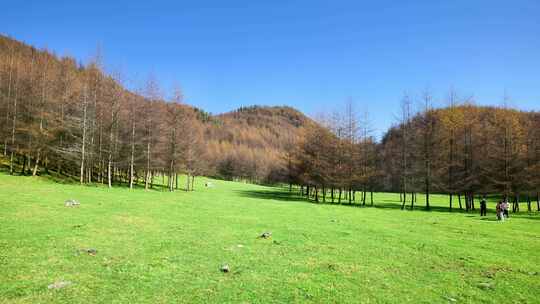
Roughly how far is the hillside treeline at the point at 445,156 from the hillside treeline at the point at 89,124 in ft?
79.5

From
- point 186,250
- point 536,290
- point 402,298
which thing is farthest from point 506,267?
point 186,250

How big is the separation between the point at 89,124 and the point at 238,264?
37830mm

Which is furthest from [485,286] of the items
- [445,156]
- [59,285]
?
[445,156]

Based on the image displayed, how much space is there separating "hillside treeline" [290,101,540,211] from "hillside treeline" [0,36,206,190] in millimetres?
24238

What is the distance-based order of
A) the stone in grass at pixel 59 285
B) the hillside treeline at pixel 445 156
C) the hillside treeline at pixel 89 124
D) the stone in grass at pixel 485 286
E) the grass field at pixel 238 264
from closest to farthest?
the stone in grass at pixel 59 285 → the grass field at pixel 238 264 → the stone in grass at pixel 485 286 → the hillside treeline at pixel 89 124 → the hillside treeline at pixel 445 156

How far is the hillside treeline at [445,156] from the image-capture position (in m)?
40.2

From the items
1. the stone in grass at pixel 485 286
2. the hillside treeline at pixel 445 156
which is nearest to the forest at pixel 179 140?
the hillside treeline at pixel 445 156

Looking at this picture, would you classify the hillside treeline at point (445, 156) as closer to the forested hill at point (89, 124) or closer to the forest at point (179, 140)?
the forest at point (179, 140)

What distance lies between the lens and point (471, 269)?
9992 mm

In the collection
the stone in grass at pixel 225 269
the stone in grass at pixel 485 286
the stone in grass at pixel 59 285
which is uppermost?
the stone in grass at pixel 59 285

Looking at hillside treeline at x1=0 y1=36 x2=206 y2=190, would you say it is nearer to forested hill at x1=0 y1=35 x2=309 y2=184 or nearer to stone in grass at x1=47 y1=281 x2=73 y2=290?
forested hill at x1=0 y1=35 x2=309 y2=184

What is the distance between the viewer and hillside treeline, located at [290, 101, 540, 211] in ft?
132

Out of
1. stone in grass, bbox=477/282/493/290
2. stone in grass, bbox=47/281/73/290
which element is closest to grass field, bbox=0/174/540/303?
stone in grass, bbox=477/282/493/290

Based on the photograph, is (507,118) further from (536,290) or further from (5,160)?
(5,160)
